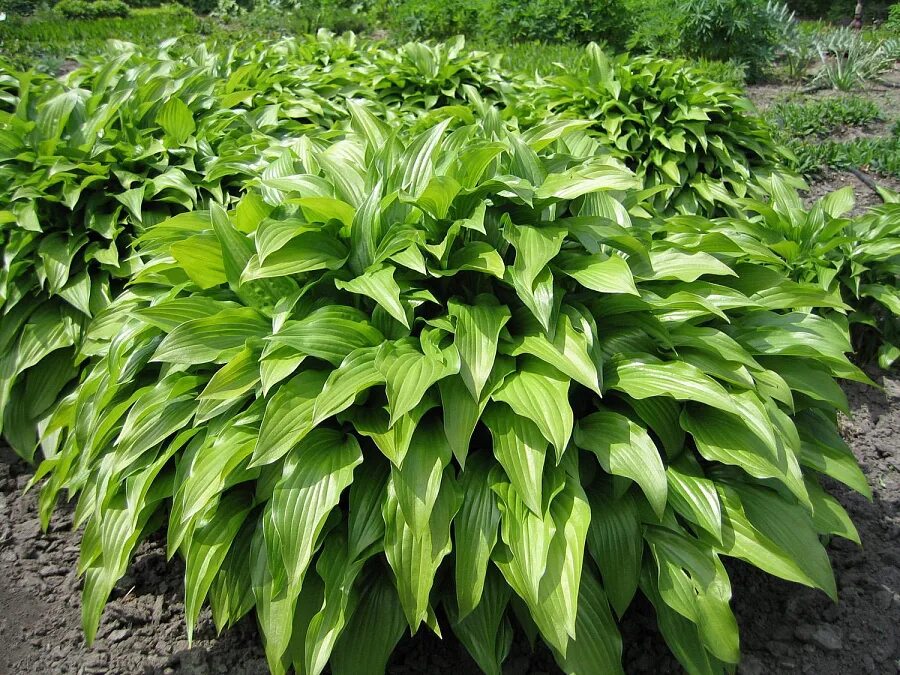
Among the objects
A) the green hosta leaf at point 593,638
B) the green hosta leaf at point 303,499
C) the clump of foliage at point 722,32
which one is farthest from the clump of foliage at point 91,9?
the green hosta leaf at point 593,638

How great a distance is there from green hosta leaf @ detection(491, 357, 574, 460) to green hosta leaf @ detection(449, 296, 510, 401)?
9 centimetres

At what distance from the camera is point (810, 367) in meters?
2.47

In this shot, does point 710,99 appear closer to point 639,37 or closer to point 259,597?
point 639,37

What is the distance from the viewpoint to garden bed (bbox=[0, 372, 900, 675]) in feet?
7.62

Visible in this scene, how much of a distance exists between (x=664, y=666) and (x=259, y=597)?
1399 millimetres

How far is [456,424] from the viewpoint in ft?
6.27

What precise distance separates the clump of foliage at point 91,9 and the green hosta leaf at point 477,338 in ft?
51.4

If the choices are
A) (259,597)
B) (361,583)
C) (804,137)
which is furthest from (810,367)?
(804,137)

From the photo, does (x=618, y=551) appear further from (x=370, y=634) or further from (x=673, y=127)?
(x=673, y=127)

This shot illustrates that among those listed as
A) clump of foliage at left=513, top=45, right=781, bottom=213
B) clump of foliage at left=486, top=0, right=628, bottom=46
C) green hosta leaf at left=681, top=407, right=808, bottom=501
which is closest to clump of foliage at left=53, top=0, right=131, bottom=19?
clump of foliage at left=486, top=0, right=628, bottom=46

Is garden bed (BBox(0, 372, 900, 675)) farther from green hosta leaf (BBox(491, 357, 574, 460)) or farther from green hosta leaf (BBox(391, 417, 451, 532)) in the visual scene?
green hosta leaf (BBox(491, 357, 574, 460))

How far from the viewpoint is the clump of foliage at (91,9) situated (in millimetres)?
14203

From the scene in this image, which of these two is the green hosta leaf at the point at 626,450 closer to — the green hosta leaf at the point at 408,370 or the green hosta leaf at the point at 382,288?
the green hosta leaf at the point at 408,370

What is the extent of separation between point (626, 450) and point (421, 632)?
104cm
